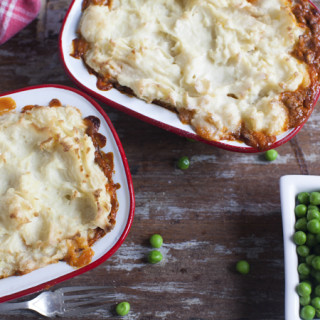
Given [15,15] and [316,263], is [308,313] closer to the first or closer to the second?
→ [316,263]

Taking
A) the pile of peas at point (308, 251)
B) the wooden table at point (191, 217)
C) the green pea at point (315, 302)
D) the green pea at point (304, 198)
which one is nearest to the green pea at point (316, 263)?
the pile of peas at point (308, 251)

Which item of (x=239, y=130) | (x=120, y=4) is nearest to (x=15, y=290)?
(x=239, y=130)

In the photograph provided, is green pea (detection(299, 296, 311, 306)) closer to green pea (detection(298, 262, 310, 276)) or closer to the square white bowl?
the square white bowl

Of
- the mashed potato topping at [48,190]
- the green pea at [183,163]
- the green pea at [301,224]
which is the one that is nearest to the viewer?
the mashed potato topping at [48,190]

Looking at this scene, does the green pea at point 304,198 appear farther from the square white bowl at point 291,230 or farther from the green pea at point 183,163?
the green pea at point 183,163

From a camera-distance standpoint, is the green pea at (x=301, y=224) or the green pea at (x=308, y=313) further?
the green pea at (x=301, y=224)

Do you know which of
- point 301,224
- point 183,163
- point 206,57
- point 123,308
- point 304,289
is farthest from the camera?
point 183,163

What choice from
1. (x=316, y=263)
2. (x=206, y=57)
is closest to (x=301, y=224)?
(x=316, y=263)
